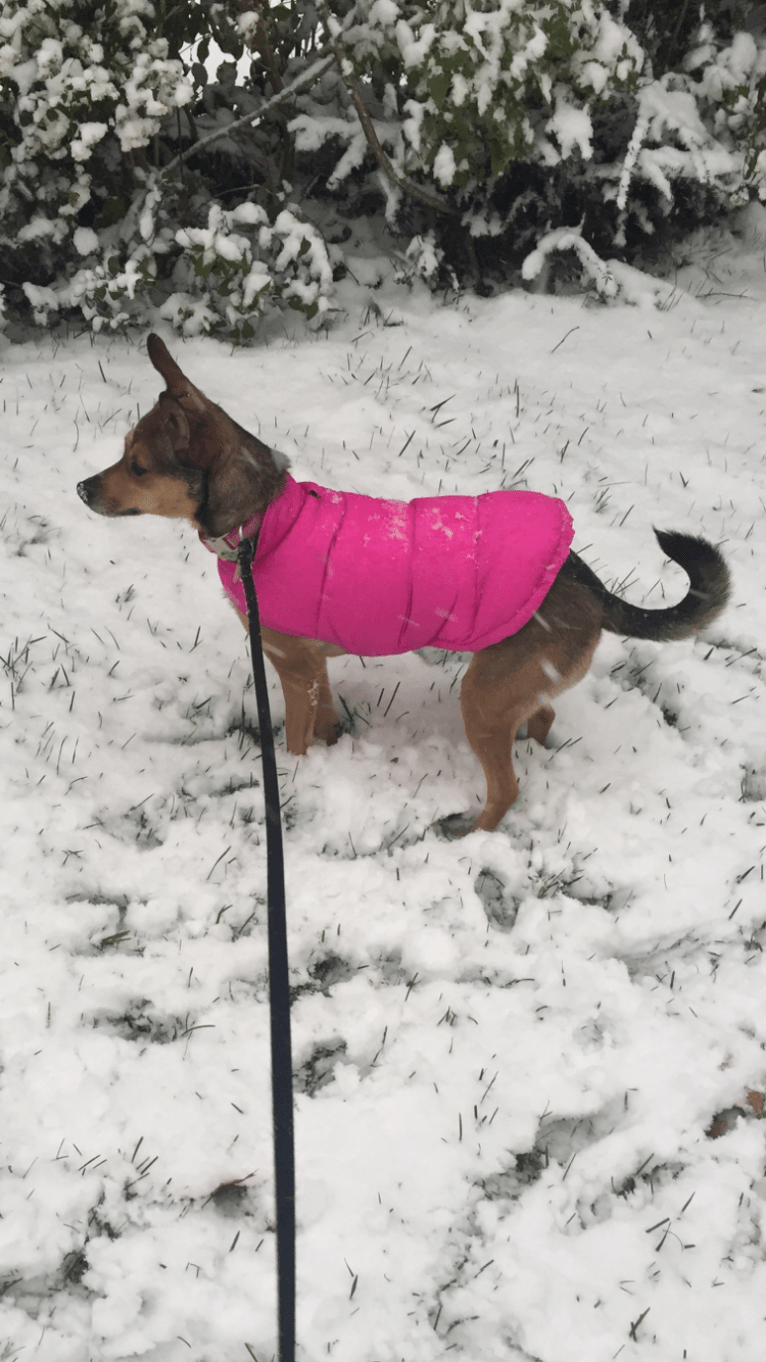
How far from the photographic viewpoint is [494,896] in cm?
278

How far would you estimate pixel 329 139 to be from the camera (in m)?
5.92

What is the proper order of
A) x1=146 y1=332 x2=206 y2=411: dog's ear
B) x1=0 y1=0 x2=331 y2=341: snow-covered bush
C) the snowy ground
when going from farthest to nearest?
1. x1=0 y1=0 x2=331 y2=341: snow-covered bush
2. x1=146 y1=332 x2=206 y2=411: dog's ear
3. the snowy ground

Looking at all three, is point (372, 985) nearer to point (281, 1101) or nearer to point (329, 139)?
point (281, 1101)

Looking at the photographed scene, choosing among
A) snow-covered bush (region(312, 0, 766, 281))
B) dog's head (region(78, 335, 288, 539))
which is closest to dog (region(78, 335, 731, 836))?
dog's head (region(78, 335, 288, 539))

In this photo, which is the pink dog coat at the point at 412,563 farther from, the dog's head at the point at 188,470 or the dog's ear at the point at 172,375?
the dog's ear at the point at 172,375

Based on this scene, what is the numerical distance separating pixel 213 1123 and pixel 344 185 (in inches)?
251

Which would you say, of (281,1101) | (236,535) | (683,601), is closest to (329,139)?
(236,535)

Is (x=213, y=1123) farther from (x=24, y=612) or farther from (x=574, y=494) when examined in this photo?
(x=574, y=494)

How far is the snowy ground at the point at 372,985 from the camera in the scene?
1.87m

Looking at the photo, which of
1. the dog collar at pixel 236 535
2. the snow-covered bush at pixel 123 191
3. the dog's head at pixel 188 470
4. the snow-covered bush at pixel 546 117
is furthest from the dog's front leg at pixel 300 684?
the snow-covered bush at pixel 546 117

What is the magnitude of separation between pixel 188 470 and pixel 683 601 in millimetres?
1631

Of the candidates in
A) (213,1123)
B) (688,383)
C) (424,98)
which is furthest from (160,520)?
(688,383)

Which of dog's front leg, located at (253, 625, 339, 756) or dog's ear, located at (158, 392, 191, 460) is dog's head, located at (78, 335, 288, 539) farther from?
dog's front leg, located at (253, 625, 339, 756)

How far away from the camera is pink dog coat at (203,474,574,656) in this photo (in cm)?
267
